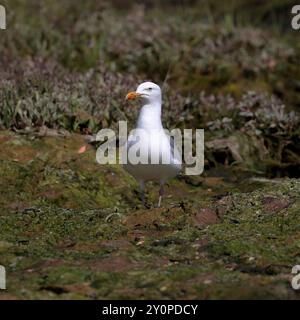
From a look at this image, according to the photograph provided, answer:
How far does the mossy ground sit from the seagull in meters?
0.40

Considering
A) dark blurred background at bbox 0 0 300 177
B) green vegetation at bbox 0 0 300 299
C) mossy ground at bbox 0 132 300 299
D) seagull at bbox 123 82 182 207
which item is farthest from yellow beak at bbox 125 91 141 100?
dark blurred background at bbox 0 0 300 177

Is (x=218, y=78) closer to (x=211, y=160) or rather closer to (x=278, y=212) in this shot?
(x=211, y=160)

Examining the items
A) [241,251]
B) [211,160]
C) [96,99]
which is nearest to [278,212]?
[241,251]

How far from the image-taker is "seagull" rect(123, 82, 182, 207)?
619 cm

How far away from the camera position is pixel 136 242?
5.30 metres

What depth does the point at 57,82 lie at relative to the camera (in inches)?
343

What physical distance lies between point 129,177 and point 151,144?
1.41m

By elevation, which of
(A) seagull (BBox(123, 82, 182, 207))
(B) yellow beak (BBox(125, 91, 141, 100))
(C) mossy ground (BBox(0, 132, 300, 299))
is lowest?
(C) mossy ground (BBox(0, 132, 300, 299))

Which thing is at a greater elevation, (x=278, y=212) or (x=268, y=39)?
(x=268, y=39)

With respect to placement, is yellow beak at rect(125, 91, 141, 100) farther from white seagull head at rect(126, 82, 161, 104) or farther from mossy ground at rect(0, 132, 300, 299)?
mossy ground at rect(0, 132, 300, 299)

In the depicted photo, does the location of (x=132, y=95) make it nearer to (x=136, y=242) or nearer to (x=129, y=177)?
(x=129, y=177)

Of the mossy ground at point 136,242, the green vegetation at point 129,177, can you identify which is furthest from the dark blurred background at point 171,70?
the mossy ground at point 136,242

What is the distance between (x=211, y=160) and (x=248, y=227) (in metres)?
2.87

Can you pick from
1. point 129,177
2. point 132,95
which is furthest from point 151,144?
point 129,177
